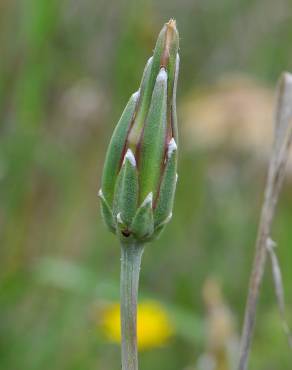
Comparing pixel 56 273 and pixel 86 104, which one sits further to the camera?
pixel 86 104

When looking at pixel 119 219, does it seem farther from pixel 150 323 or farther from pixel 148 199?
pixel 150 323

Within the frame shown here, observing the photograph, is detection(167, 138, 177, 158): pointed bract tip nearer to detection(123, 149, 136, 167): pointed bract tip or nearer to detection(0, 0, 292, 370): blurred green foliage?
detection(123, 149, 136, 167): pointed bract tip

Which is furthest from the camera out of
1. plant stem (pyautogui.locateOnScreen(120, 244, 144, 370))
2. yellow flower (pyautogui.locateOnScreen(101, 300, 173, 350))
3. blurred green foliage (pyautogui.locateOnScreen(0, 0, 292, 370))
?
yellow flower (pyautogui.locateOnScreen(101, 300, 173, 350))

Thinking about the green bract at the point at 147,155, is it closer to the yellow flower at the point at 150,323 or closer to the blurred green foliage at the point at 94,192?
the blurred green foliage at the point at 94,192

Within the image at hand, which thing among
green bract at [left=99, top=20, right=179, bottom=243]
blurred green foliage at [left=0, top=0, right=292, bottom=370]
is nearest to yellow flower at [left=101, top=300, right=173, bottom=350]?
blurred green foliage at [left=0, top=0, right=292, bottom=370]

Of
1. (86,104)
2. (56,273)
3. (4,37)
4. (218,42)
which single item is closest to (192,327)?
(56,273)

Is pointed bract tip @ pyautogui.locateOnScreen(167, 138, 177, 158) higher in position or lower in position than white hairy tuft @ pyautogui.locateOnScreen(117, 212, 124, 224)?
higher

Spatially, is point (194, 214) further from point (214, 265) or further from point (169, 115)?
point (169, 115)
